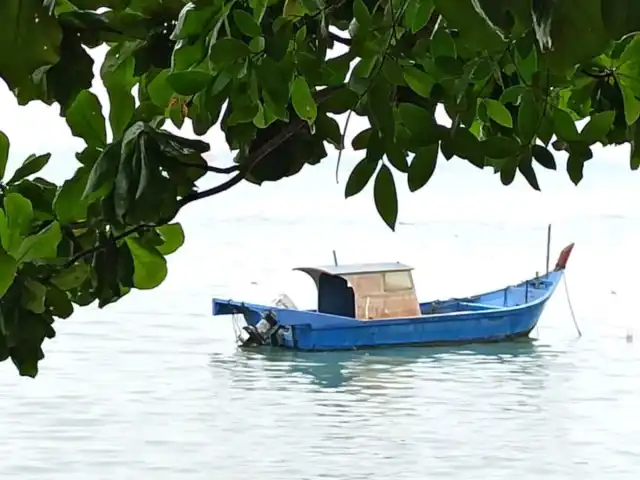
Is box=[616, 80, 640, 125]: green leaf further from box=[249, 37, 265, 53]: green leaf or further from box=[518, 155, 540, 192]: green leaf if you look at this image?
box=[249, 37, 265, 53]: green leaf

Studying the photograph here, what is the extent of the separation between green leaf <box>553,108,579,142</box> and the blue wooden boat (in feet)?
21.7

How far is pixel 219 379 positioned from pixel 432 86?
729 cm

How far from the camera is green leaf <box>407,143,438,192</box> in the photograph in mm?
397

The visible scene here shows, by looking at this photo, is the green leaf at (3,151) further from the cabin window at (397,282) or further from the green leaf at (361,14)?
the cabin window at (397,282)


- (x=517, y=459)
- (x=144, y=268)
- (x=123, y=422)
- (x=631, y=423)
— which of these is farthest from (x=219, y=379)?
(x=144, y=268)

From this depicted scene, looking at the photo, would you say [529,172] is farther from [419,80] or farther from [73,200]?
[73,200]

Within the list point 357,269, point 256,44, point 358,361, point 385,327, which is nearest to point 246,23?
point 256,44

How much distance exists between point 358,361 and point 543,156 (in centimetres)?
738

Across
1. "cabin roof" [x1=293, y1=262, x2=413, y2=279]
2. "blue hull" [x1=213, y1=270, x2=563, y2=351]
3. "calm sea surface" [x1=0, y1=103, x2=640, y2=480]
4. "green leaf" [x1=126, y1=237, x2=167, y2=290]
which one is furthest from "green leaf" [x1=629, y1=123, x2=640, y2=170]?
"blue hull" [x1=213, y1=270, x2=563, y2=351]

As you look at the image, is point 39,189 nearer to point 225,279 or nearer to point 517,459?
point 517,459

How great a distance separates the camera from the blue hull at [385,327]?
→ 7355mm

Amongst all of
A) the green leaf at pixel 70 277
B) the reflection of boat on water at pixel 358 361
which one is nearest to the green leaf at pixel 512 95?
the green leaf at pixel 70 277

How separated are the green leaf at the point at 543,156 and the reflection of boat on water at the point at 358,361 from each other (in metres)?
7.09

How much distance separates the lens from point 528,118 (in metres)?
0.41
